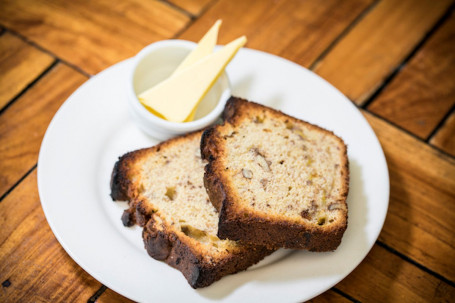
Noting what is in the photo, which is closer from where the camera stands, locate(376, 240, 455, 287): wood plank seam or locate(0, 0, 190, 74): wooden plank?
locate(376, 240, 455, 287): wood plank seam

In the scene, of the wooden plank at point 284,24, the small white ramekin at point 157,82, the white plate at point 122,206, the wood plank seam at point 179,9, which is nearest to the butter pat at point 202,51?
the small white ramekin at point 157,82

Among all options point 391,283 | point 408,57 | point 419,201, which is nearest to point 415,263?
point 391,283

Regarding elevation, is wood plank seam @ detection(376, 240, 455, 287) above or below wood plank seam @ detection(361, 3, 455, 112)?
below

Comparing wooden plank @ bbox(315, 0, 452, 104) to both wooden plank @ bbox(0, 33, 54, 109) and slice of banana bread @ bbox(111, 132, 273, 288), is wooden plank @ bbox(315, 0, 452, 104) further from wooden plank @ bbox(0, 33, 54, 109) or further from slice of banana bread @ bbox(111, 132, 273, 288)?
wooden plank @ bbox(0, 33, 54, 109)

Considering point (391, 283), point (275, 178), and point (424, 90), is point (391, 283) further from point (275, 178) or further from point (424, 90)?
point (424, 90)

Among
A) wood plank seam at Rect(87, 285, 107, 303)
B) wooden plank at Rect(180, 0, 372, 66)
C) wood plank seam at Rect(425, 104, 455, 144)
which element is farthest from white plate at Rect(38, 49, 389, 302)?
wood plank seam at Rect(425, 104, 455, 144)

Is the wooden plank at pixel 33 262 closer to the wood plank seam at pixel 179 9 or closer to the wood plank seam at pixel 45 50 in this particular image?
the wood plank seam at pixel 45 50
